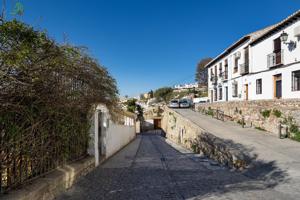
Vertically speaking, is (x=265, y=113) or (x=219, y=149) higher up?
(x=265, y=113)

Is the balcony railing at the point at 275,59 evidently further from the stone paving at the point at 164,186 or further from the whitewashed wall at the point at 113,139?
the stone paving at the point at 164,186

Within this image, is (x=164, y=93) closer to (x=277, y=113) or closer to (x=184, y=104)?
(x=184, y=104)

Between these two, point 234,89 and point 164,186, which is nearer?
point 164,186

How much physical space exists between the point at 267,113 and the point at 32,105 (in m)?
14.5

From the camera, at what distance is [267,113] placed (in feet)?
51.3

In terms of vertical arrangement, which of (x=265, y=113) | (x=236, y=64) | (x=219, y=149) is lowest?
(x=219, y=149)

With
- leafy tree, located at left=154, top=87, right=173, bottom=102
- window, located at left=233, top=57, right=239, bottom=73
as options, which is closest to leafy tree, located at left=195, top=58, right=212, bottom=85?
leafy tree, located at left=154, top=87, right=173, bottom=102

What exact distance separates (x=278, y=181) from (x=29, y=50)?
20.1 ft

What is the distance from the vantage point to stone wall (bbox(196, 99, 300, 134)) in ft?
44.9

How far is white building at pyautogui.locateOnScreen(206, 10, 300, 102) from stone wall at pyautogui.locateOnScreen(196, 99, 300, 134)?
2171 millimetres

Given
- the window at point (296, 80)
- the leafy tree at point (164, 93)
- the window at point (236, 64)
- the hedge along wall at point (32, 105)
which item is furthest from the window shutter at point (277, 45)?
the leafy tree at point (164, 93)

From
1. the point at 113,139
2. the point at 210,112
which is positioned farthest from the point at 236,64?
the point at 113,139

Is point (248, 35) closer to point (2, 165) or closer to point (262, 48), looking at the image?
point (262, 48)

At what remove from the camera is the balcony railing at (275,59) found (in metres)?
18.2
